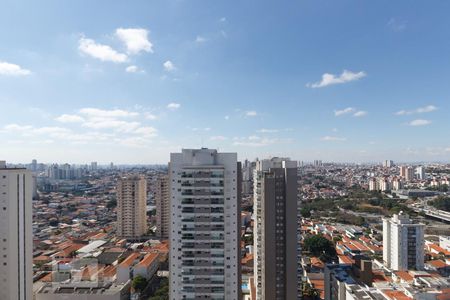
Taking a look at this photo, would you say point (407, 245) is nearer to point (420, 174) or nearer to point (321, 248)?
point (321, 248)

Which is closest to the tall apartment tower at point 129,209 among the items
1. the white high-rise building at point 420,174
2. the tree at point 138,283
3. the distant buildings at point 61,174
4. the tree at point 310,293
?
the tree at point 138,283

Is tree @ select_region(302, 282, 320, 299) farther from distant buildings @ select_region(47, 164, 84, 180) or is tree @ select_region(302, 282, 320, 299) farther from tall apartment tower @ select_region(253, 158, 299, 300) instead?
distant buildings @ select_region(47, 164, 84, 180)

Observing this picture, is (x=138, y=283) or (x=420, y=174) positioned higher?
(x=420, y=174)

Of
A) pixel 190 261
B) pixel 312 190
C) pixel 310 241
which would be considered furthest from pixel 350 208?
pixel 190 261

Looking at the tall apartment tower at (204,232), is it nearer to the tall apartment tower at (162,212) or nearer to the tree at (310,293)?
the tree at (310,293)

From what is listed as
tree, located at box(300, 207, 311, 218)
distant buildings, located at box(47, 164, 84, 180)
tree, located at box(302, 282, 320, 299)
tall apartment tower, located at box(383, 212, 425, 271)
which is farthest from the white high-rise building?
distant buildings, located at box(47, 164, 84, 180)

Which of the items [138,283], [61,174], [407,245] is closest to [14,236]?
[138,283]
